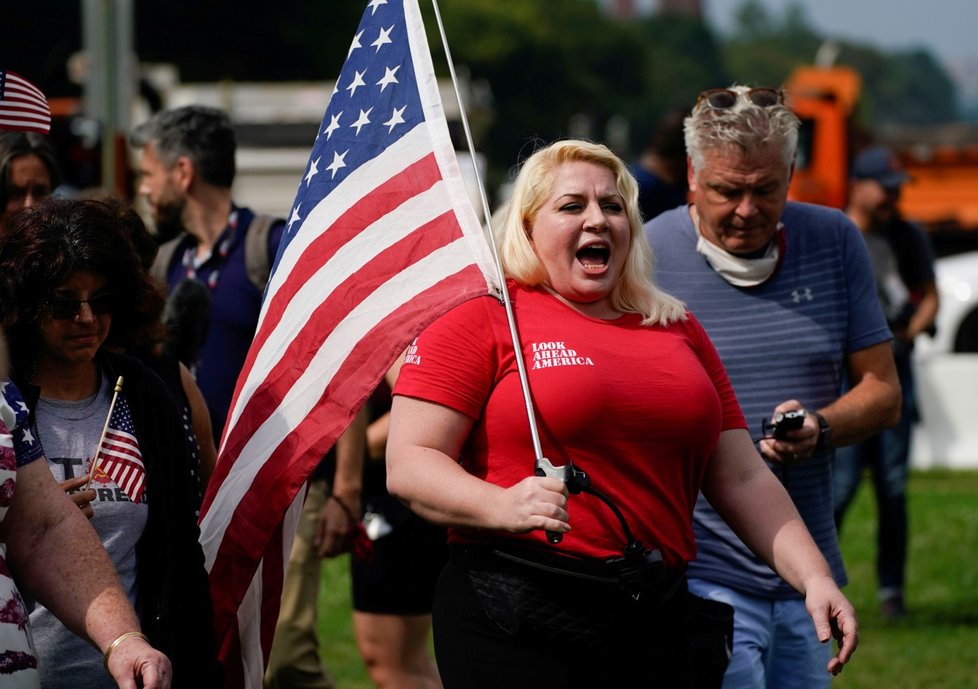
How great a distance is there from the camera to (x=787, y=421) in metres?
4.20

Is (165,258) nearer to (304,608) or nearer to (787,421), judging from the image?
(304,608)

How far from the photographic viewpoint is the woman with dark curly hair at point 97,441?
11.9 ft

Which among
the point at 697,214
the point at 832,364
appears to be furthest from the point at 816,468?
the point at 697,214

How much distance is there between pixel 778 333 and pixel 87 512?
76.9 inches

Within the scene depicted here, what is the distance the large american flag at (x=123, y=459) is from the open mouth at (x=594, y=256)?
1093 mm

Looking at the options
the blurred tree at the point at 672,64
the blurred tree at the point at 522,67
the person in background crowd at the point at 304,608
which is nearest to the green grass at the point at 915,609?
the person in background crowd at the point at 304,608

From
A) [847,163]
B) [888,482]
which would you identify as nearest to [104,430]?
[888,482]

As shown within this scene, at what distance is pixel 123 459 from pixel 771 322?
6.00 ft

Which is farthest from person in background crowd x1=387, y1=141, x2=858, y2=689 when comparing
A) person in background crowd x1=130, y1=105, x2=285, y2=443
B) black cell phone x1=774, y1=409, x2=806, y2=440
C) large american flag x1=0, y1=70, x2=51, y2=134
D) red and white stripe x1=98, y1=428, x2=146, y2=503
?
person in background crowd x1=130, y1=105, x2=285, y2=443

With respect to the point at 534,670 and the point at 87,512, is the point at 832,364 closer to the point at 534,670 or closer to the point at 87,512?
the point at 534,670

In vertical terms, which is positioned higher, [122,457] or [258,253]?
[258,253]

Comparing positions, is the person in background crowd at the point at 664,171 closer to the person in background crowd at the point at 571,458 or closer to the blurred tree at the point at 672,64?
the person in background crowd at the point at 571,458

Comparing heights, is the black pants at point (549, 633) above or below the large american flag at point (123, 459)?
below

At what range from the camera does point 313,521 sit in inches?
228
